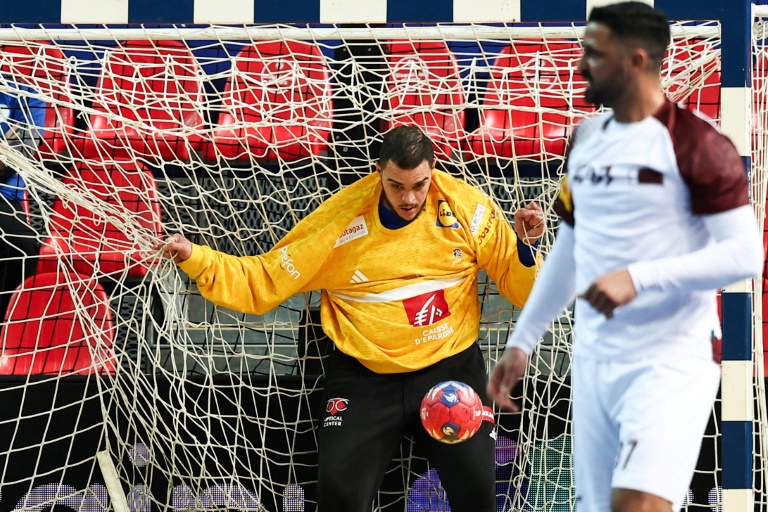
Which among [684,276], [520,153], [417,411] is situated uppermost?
[520,153]

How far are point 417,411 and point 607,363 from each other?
4.64 ft

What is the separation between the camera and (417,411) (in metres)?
3.68

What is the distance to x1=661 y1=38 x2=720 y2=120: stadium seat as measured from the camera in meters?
3.59

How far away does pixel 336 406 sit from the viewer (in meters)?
3.72

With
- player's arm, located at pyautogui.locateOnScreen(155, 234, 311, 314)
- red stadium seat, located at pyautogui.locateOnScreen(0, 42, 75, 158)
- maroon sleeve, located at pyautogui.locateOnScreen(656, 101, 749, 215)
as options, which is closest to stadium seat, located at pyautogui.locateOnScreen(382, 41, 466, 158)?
player's arm, located at pyautogui.locateOnScreen(155, 234, 311, 314)

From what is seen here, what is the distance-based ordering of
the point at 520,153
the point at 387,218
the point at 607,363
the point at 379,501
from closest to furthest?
the point at 607,363 < the point at 387,218 < the point at 379,501 < the point at 520,153

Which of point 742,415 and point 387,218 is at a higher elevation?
point 387,218

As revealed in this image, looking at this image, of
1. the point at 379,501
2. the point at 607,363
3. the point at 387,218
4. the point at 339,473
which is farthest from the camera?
the point at 379,501

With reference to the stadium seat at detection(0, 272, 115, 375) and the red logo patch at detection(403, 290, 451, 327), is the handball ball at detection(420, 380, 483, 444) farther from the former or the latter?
the stadium seat at detection(0, 272, 115, 375)

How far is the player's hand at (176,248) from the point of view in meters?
3.70

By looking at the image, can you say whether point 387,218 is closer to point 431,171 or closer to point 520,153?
point 431,171

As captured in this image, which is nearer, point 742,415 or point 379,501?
point 742,415

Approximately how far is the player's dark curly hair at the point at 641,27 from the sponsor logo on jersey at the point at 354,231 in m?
1.66

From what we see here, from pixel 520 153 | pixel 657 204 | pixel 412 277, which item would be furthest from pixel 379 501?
pixel 657 204
